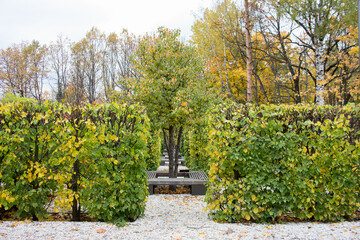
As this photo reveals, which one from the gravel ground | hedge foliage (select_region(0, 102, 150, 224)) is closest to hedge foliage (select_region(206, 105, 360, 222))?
the gravel ground

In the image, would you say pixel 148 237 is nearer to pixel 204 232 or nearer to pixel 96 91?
pixel 204 232

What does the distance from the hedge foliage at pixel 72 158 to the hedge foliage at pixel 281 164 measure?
1.36 metres

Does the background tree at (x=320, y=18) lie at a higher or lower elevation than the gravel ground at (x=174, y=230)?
higher

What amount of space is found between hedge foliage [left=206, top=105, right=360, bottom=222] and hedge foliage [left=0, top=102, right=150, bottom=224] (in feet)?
4.46

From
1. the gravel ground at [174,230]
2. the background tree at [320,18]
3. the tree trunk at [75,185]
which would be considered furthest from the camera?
the background tree at [320,18]

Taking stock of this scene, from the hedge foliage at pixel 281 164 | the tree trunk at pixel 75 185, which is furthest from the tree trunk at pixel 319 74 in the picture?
the tree trunk at pixel 75 185

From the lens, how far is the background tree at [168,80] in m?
7.14

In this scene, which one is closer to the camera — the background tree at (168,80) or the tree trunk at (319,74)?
the background tree at (168,80)

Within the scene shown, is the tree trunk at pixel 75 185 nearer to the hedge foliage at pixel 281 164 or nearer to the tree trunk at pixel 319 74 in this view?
the hedge foliage at pixel 281 164

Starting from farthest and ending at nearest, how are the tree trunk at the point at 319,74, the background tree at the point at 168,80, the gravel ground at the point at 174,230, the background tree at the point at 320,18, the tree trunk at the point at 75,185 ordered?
1. the background tree at the point at 320,18
2. the tree trunk at the point at 319,74
3. the background tree at the point at 168,80
4. the tree trunk at the point at 75,185
5. the gravel ground at the point at 174,230

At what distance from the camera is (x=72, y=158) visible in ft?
12.8

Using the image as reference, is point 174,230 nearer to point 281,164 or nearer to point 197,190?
point 281,164

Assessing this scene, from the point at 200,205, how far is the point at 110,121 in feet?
10.4

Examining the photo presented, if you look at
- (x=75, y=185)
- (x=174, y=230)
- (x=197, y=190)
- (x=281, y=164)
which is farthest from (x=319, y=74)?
(x=75, y=185)
